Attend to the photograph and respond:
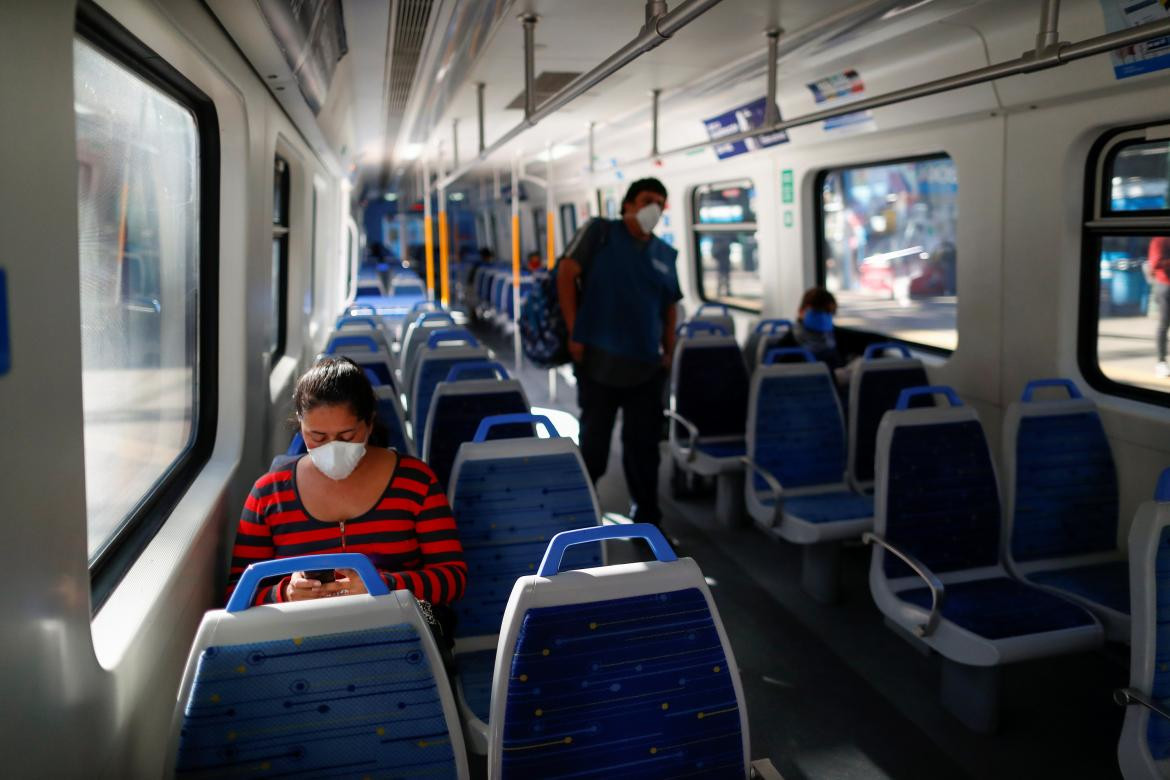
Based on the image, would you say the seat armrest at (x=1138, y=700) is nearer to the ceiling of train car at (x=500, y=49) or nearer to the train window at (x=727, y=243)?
the ceiling of train car at (x=500, y=49)

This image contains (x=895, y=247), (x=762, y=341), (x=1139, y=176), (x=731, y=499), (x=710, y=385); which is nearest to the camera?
(x=1139, y=176)

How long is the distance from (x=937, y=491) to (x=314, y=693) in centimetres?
A: 264

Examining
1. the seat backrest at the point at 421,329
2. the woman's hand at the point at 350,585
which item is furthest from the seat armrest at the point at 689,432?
the woman's hand at the point at 350,585

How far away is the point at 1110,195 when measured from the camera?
14.3 feet

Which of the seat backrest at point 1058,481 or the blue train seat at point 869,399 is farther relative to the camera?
the blue train seat at point 869,399

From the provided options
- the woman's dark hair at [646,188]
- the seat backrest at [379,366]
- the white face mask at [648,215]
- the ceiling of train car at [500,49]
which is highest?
the ceiling of train car at [500,49]

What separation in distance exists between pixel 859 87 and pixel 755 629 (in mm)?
3487

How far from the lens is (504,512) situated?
2.85 meters

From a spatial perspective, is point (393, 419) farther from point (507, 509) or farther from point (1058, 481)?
A: point (1058, 481)

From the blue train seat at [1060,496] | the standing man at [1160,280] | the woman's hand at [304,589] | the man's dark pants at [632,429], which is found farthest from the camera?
the man's dark pants at [632,429]

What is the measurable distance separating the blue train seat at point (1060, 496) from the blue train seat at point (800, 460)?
2.65 feet

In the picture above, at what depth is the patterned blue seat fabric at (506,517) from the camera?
284 centimetres

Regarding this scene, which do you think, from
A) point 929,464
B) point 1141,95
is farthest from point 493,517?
point 1141,95

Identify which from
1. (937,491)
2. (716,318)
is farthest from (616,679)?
(716,318)
